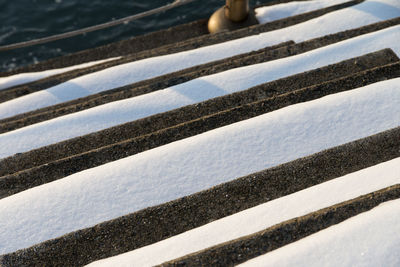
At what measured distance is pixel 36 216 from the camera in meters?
3.39

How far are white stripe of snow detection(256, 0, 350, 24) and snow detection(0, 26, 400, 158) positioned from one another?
2151mm

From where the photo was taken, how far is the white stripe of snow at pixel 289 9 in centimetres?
694

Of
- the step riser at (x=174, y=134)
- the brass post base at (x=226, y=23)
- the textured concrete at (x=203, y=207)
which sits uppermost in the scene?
the brass post base at (x=226, y=23)

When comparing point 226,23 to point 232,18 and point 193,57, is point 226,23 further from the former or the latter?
point 193,57

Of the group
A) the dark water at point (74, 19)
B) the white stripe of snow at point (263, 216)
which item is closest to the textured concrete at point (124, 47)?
the dark water at point (74, 19)

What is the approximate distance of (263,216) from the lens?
10.2ft

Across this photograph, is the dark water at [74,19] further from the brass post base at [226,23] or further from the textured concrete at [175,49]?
the textured concrete at [175,49]

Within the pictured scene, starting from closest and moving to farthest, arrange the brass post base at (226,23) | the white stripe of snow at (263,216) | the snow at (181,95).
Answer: the white stripe of snow at (263,216) < the snow at (181,95) < the brass post base at (226,23)

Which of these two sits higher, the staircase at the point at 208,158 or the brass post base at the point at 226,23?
the brass post base at the point at 226,23

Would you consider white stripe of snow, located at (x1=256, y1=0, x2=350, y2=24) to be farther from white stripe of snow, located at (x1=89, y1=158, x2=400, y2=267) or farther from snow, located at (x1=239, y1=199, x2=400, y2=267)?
snow, located at (x1=239, y1=199, x2=400, y2=267)

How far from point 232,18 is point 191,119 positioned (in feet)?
10.3

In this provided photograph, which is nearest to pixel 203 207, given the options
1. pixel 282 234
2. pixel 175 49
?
pixel 282 234

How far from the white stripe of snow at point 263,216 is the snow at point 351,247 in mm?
334

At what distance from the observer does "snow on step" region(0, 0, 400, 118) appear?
5227mm
